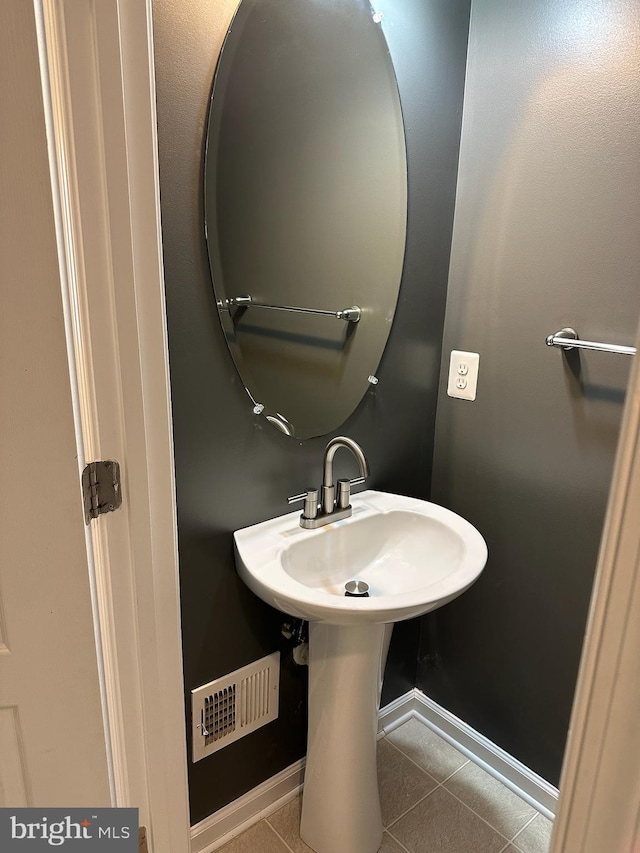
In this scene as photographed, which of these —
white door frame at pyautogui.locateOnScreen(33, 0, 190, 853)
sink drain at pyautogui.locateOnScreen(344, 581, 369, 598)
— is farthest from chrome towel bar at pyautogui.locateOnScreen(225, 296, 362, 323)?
sink drain at pyautogui.locateOnScreen(344, 581, 369, 598)

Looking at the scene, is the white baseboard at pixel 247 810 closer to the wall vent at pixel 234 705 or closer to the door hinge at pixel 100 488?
the wall vent at pixel 234 705

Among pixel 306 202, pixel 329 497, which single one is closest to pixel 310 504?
pixel 329 497

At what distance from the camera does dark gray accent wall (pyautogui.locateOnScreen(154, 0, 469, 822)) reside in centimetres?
105

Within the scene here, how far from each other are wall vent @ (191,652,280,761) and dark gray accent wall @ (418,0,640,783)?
59 cm

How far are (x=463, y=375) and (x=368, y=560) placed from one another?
0.57 metres

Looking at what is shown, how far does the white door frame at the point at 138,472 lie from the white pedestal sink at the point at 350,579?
0.27 metres

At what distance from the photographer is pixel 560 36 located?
1.24 meters

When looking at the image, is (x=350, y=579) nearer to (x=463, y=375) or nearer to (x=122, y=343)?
(x=463, y=375)

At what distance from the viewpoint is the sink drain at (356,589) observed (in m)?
1.26

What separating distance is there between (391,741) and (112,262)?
5.34 feet

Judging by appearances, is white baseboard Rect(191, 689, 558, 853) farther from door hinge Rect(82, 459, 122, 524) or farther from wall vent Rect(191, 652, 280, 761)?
door hinge Rect(82, 459, 122, 524)

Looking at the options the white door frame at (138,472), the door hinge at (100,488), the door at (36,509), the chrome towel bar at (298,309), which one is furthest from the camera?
the chrome towel bar at (298,309)

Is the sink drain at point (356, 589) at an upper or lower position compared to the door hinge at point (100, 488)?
lower

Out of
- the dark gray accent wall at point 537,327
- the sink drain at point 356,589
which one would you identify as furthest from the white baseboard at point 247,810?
the sink drain at point 356,589
